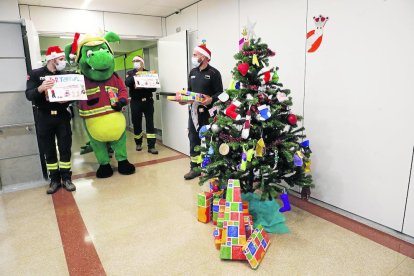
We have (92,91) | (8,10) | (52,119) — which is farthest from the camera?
(92,91)

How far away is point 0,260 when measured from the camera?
2.06 metres

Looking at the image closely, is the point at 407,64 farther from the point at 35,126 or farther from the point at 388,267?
the point at 35,126

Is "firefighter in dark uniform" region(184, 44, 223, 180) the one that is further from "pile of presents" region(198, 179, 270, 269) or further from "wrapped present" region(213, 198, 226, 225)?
"pile of presents" region(198, 179, 270, 269)

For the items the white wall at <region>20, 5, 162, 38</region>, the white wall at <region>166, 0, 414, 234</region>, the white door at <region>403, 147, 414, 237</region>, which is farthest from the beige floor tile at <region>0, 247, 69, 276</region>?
the white wall at <region>20, 5, 162, 38</region>

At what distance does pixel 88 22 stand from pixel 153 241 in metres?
3.66

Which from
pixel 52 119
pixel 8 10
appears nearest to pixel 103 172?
pixel 52 119

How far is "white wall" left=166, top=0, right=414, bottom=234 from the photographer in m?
2.09

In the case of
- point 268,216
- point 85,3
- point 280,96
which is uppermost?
point 85,3

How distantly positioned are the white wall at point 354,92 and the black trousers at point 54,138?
243 cm

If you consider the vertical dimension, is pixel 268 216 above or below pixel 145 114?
below

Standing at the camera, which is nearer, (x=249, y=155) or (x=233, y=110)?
(x=249, y=155)

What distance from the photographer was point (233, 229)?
2008 millimetres

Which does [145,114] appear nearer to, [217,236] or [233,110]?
[233,110]

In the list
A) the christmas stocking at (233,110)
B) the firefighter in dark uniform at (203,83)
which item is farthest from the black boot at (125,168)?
the christmas stocking at (233,110)
